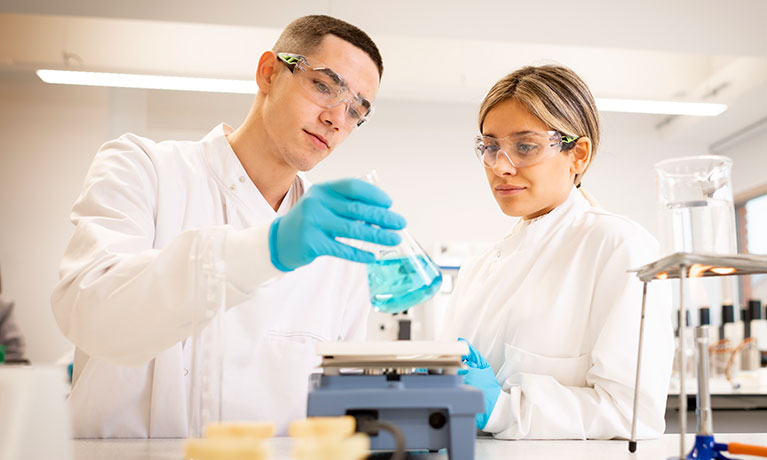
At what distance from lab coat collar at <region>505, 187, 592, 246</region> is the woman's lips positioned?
10 cm

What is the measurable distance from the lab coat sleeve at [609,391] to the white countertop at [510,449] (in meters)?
0.04

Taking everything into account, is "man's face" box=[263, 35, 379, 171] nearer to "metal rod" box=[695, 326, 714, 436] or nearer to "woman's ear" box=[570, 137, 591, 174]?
"woman's ear" box=[570, 137, 591, 174]

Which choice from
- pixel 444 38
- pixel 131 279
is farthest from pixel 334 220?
pixel 444 38

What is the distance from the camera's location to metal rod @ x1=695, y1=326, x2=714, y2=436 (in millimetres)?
1028

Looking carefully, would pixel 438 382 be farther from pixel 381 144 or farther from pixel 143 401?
pixel 381 144

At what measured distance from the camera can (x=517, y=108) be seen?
1771mm

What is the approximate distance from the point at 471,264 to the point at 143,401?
102 cm

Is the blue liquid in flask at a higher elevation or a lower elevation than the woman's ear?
lower

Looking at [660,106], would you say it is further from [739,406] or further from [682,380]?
[682,380]

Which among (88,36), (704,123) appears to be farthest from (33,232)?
(704,123)

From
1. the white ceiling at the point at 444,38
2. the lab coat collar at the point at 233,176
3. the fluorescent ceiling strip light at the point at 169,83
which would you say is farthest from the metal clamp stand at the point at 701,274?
the fluorescent ceiling strip light at the point at 169,83

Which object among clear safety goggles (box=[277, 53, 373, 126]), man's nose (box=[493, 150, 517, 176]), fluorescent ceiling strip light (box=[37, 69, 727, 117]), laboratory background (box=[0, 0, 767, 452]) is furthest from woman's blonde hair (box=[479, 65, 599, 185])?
fluorescent ceiling strip light (box=[37, 69, 727, 117])

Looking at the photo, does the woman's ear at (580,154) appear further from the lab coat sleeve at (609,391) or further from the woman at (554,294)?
the lab coat sleeve at (609,391)

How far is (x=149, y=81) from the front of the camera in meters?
4.42
